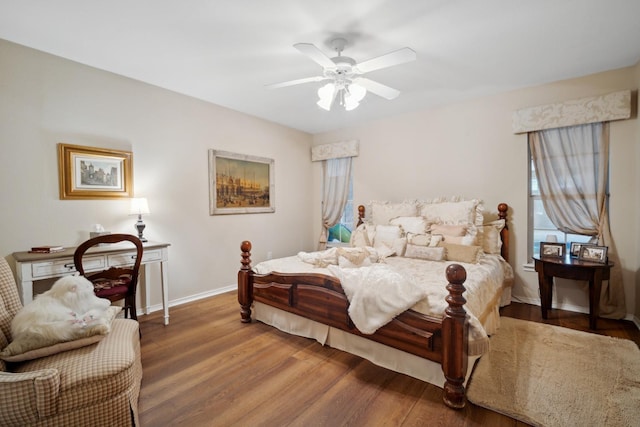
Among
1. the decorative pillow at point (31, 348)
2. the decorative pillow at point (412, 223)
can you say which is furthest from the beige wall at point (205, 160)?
the decorative pillow at point (31, 348)

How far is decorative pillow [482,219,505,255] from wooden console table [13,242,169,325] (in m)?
3.62

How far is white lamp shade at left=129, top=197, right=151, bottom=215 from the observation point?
2945mm

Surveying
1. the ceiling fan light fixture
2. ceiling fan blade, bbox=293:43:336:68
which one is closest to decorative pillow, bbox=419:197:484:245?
the ceiling fan light fixture

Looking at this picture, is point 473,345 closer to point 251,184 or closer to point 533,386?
point 533,386

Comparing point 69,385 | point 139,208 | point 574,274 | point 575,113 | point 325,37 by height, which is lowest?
point 69,385

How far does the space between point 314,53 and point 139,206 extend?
2.34m

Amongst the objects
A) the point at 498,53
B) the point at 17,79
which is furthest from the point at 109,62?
the point at 498,53

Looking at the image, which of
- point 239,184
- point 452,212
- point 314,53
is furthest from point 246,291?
point 452,212

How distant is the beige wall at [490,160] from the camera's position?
287cm

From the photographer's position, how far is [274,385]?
6.38ft

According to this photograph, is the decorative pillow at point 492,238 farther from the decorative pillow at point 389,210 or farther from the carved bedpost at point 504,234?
the decorative pillow at point 389,210

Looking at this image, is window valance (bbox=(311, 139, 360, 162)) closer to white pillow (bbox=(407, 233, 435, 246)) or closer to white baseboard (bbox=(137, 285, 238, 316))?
white pillow (bbox=(407, 233, 435, 246))

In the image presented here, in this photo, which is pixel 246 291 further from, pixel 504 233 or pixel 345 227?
pixel 504 233

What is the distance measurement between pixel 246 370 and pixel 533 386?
6.48ft
